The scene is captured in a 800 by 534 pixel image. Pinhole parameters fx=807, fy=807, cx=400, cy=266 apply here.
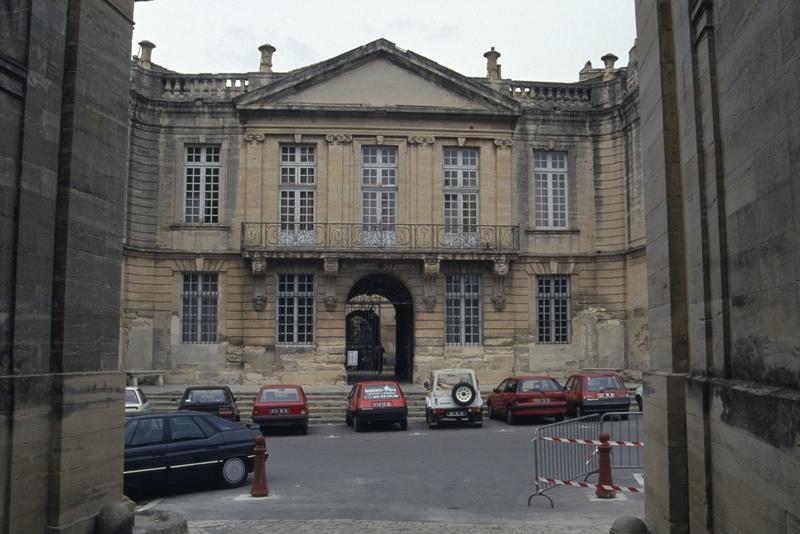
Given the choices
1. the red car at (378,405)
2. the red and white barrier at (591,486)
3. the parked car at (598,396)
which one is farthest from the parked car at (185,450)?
the parked car at (598,396)

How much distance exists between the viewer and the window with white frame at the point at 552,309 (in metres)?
31.2

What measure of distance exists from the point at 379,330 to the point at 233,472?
24.2m

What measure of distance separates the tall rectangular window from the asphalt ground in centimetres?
1321

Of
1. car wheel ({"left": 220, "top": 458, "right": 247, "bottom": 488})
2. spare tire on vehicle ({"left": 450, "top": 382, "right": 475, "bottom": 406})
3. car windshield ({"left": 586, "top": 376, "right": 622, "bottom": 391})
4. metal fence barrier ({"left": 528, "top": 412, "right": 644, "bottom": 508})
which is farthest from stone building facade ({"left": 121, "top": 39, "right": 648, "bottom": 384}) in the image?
car wheel ({"left": 220, "top": 458, "right": 247, "bottom": 488})

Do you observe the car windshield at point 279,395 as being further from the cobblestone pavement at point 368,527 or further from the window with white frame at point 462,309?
the cobblestone pavement at point 368,527

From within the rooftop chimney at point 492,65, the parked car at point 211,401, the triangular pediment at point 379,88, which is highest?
the rooftop chimney at point 492,65

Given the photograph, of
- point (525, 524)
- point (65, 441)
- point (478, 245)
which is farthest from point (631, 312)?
point (65, 441)

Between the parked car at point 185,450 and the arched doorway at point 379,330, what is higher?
the arched doorway at point 379,330

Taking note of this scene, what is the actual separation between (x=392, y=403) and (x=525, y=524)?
1115cm

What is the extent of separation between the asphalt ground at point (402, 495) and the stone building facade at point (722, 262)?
240cm

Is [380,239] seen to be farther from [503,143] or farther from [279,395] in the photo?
[279,395]

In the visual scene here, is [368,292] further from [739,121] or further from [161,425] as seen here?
[739,121]

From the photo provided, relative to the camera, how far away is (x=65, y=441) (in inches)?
330

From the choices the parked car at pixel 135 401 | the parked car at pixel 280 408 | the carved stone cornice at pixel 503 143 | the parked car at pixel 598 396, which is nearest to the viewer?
the parked car at pixel 135 401
